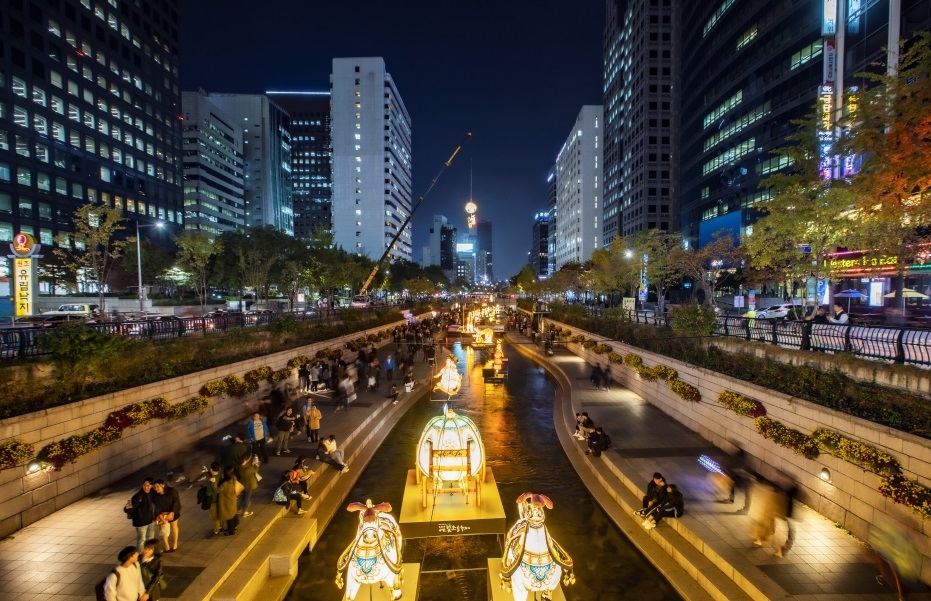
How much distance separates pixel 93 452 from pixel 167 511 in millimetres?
4203

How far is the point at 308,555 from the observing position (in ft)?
27.2

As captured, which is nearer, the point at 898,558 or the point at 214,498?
the point at 898,558

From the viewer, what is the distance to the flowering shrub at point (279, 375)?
1805cm

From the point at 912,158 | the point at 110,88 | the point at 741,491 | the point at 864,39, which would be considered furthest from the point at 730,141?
the point at 110,88

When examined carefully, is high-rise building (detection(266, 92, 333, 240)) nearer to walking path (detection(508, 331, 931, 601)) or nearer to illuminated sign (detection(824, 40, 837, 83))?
illuminated sign (detection(824, 40, 837, 83))

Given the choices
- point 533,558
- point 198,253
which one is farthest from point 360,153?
A: point 533,558

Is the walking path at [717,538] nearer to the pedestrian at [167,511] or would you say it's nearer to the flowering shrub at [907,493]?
the flowering shrub at [907,493]

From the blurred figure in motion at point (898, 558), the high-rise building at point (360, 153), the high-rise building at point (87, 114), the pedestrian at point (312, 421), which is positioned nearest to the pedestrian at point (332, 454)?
the pedestrian at point (312, 421)

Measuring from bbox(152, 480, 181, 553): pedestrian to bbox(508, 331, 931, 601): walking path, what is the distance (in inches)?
316

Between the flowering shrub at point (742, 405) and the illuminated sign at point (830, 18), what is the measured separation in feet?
118

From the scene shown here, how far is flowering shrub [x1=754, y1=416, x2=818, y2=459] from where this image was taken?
898 centimetres

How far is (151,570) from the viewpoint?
19.4 ft

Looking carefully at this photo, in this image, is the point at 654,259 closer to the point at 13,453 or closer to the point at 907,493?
the point at 907,493

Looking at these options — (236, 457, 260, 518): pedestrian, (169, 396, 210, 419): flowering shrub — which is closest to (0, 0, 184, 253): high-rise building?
(169, 396, 210, 419): flowering shrub
